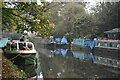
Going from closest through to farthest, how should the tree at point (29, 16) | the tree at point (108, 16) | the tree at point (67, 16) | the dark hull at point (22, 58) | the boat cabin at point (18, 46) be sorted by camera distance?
the tree at point (29, 16)
the dark hull at point (22, 58)
the boat cabin at point (18, 46)
the tree at point (108, 16)
the tree at point (67, 16)

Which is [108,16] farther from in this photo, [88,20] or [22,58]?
[22,58]

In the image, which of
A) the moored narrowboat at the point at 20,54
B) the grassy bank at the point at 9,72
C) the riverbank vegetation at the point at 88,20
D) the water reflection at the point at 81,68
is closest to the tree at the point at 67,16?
the riverbank vegetation at the point at 88,20

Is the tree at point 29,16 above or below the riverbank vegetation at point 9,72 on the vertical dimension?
above

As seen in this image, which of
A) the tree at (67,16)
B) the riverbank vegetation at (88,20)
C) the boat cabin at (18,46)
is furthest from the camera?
the tree at (67,16)

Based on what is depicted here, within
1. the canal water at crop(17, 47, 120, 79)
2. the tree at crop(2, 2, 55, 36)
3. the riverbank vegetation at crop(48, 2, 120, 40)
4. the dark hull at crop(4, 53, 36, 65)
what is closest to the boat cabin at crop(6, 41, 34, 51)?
the dark hull at crop(4, 53, 36, 65)

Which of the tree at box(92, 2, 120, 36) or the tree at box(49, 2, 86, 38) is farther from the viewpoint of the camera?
the tree at box(49, 2, 86, 38)

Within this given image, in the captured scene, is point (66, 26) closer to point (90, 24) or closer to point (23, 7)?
point (90, 24)

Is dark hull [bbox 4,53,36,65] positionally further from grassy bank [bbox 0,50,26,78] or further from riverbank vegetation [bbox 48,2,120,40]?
riverbank vegetation [bbox 48,2,120,40]

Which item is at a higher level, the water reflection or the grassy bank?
the grassy bank

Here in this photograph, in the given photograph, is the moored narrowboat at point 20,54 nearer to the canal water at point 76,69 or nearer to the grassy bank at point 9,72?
the canal water at point 76,69

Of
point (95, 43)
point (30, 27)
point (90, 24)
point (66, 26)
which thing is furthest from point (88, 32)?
point (30, 27)

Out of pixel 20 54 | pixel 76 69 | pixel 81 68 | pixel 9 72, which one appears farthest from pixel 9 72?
pixel 81 68

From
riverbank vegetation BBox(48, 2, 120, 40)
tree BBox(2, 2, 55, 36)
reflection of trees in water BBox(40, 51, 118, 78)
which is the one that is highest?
riverbank vegetation BBox(48, 2, 120, 40)

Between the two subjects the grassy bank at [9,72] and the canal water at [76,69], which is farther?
the canal water at [76,69]
